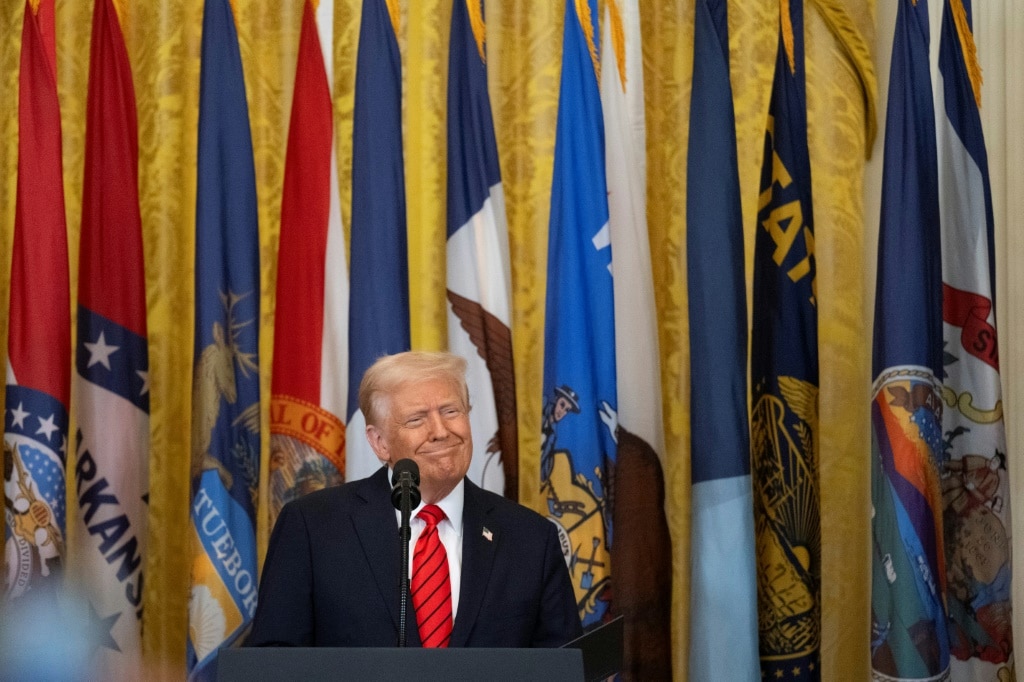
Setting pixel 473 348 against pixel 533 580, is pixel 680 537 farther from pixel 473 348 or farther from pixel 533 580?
pixel 533 580

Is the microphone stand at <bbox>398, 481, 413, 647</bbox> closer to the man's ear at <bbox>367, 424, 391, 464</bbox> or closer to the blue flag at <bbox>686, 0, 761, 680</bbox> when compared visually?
the man's ear at <bbox>367, 424, 391, 464</bbox>

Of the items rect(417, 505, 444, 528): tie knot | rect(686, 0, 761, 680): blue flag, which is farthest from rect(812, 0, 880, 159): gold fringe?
rect(417, 505, 444, 528): tie knot

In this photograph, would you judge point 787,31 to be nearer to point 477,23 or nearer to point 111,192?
point 477,23

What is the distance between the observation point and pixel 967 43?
13.5ft

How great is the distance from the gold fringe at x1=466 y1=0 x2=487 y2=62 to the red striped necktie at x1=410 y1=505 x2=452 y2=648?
6.79 feet

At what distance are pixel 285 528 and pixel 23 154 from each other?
2.16 meters

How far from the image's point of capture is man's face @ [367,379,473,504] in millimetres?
2662

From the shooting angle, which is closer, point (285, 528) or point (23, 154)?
point (285, 528)

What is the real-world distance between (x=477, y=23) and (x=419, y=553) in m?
2.23

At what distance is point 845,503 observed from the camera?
4.16 m

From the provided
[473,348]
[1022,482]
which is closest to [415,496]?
[473,348]

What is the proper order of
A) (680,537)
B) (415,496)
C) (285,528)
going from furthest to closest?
(680,537) → (285,528) → (415,496)

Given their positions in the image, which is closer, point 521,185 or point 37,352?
point 37,352

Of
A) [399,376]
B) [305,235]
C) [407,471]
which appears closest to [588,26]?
[305,235]
